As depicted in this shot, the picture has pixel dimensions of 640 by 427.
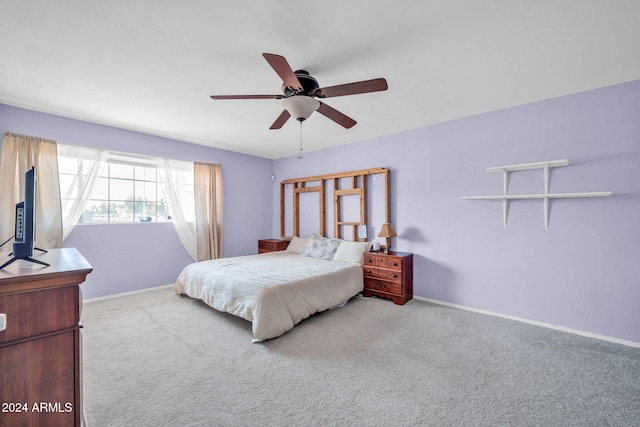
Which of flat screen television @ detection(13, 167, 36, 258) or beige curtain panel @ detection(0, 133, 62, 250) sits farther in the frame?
beige curtain panel @ detection(0, 133, 62, 250)

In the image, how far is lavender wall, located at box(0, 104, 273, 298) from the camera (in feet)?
11.3

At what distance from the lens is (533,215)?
9.87 feet

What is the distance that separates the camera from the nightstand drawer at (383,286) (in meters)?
3.62

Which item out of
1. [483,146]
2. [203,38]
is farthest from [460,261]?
[203,38]

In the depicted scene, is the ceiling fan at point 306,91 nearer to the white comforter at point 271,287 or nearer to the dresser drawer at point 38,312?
the dresser drawer at point 38,312

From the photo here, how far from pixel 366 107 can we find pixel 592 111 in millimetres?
2289

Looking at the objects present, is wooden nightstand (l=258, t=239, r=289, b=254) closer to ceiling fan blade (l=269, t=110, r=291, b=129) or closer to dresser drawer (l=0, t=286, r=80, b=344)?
ceiling fan blade (l=269, t=110, r=291, b=129)

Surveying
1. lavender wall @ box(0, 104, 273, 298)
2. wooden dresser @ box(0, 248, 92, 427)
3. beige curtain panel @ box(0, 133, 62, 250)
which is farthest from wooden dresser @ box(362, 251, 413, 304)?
beige curtain panel @ box(0, 133, 62, 250)

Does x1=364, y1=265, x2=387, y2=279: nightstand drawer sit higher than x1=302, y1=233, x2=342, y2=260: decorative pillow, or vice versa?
x1=302, y1=233, x2=342, y2=260: decorative pillow

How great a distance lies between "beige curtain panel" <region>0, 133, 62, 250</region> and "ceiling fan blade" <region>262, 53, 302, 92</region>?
3435 mm

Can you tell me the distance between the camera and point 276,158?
19.5 ft

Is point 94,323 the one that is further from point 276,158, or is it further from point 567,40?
point 567,40

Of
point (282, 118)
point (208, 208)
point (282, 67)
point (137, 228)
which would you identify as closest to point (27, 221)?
point (282, 67)

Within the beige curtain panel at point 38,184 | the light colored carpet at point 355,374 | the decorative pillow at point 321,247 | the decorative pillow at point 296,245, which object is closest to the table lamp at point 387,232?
the decorative pillow at point 321,247
